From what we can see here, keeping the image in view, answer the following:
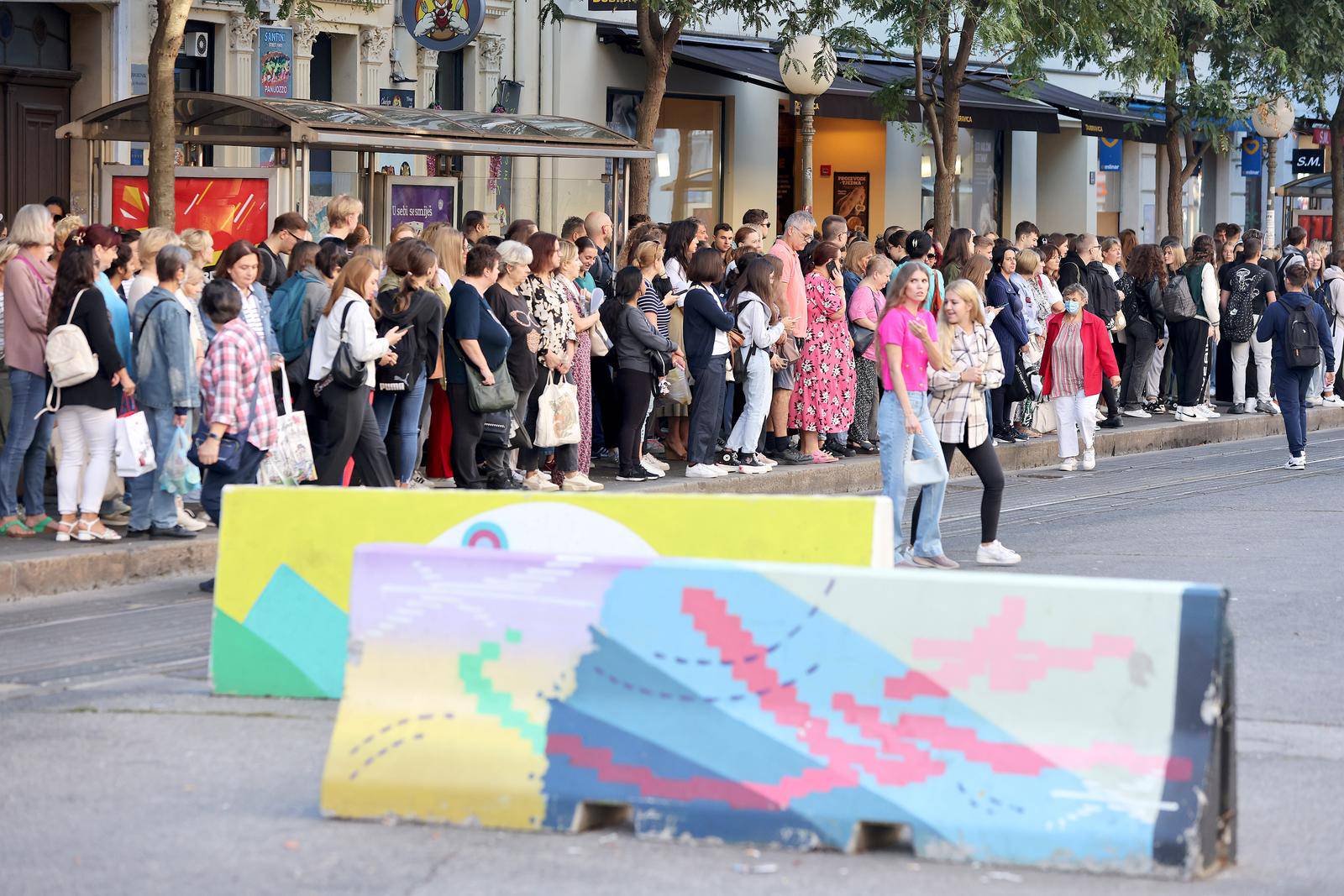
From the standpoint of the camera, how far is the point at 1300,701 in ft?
26.4

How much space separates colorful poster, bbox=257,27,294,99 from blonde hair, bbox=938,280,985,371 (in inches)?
474

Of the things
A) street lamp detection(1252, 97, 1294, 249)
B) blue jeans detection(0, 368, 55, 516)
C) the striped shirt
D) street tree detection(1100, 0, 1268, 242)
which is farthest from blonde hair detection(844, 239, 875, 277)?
street lamp detection(1252, 97, 1294, 249)

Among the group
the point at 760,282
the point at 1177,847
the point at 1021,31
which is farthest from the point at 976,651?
the point at 1021,31

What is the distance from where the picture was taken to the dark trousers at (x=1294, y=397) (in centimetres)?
1677

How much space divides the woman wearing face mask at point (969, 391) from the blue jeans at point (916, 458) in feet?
0.44

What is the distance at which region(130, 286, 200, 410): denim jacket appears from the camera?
11328 millimetres

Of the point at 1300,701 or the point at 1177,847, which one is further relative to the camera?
the point at 1300,701

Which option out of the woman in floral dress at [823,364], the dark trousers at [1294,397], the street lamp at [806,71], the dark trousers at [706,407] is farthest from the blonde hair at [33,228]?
the street lamp at [806,71]

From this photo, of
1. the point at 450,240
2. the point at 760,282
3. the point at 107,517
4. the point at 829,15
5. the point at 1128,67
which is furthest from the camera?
the point at 1128,67

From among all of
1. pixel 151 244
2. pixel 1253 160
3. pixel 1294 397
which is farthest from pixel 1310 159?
pixel 151 244

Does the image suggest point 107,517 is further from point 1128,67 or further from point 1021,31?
point 1128,67

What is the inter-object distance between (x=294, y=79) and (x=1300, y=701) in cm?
1644

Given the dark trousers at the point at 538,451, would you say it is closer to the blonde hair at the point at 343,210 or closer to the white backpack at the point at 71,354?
the blonde hair at the point at 343,210

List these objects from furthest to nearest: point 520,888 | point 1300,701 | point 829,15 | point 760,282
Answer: point 829,15 → point 760,282 → point 1300,701 → point 520,888
